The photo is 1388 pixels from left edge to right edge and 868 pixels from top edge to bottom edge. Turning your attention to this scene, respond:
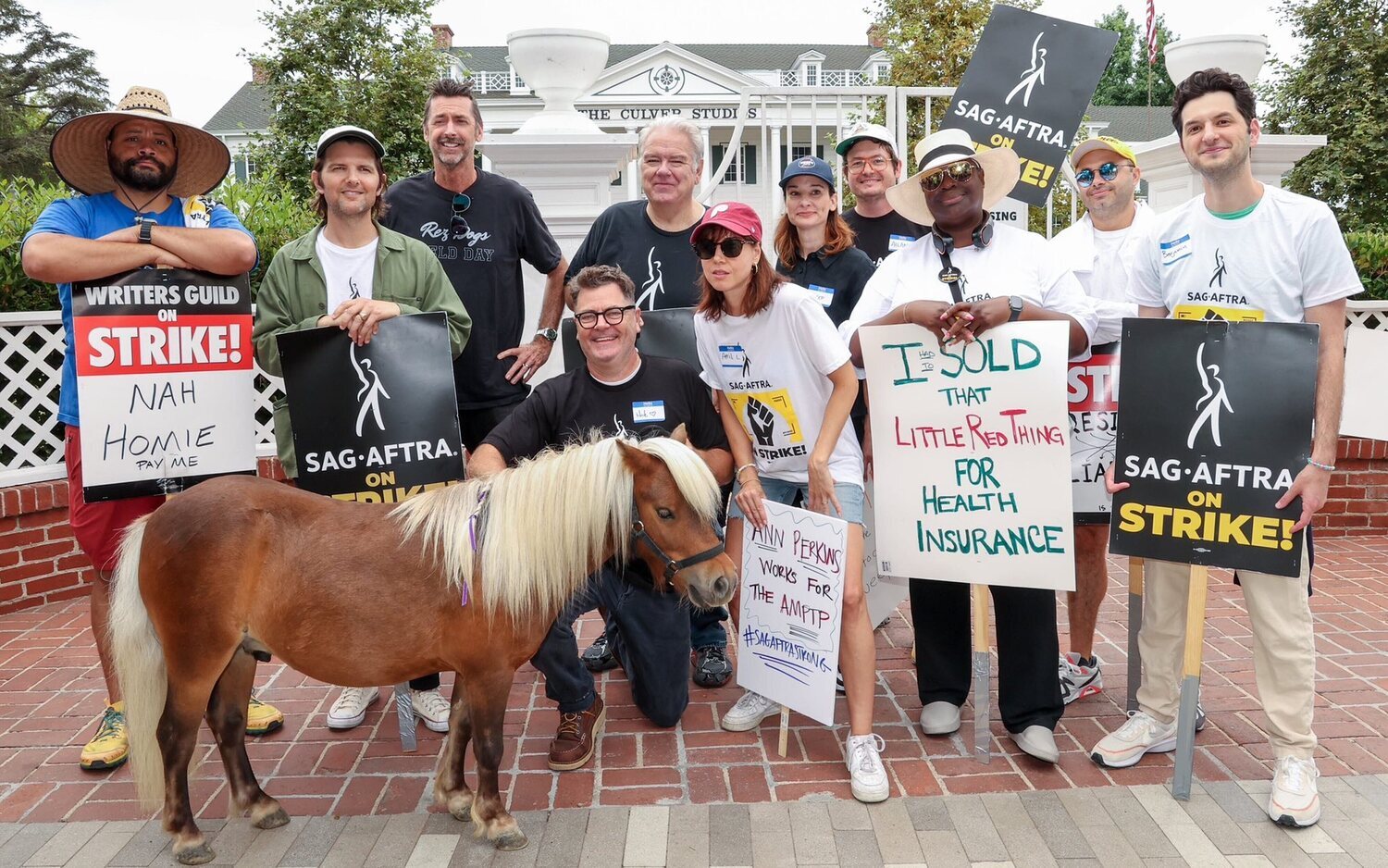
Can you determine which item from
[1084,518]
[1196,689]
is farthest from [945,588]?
[1196,689]

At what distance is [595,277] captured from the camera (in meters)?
3.62

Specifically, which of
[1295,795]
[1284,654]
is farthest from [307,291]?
[1295,795]

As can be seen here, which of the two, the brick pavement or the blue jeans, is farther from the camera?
the blue jeans

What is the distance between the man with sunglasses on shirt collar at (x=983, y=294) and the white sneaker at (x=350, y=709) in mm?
2417

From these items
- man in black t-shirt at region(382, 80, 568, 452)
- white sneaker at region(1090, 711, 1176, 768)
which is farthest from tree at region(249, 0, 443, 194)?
white sneaker at region(1090, 711, 1176, 768)

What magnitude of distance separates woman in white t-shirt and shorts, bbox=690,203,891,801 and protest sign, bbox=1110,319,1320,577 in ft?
3.28

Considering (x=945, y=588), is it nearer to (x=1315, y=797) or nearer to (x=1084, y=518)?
(x=1084, y=518)

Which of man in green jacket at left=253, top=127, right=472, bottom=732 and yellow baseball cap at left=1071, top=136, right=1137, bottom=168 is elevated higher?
yellow baseball cap at left=1071, top=136, right=1137, bottom=168

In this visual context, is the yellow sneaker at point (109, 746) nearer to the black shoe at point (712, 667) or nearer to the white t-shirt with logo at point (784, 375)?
the black shoe at point (712, 667)

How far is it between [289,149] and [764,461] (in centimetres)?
1844

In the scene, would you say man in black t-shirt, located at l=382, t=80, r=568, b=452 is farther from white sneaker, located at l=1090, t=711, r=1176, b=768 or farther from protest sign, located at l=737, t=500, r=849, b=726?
white sneaker, located at l=1090, t=711, r=1176, b=768

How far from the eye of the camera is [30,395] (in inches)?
229

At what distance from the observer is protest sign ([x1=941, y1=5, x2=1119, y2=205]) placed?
4801mm

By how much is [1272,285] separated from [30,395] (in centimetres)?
658
